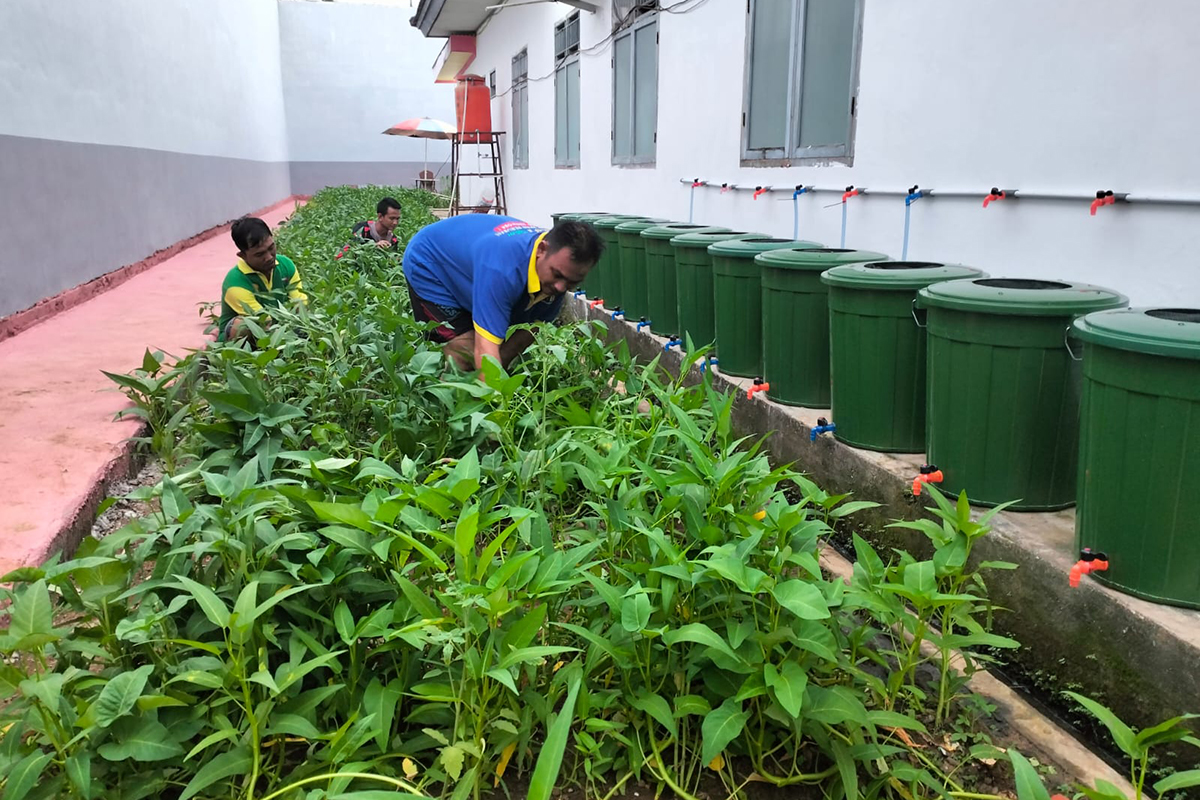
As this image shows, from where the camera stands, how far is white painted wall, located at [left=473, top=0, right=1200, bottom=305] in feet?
8.89

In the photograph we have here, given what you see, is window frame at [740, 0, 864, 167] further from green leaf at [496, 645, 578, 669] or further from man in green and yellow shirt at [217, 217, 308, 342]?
green leaf at [496, 645, 578, 669]

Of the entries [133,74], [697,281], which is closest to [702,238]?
[697,281]

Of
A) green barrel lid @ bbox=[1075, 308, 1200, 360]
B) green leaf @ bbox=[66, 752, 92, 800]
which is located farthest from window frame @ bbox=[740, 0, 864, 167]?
green leaf @ bbox=[66, 752, 92, 800]

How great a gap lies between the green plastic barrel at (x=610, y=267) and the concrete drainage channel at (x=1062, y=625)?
11.5ft

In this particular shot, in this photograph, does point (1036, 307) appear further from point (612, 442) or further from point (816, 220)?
point (816, 220)

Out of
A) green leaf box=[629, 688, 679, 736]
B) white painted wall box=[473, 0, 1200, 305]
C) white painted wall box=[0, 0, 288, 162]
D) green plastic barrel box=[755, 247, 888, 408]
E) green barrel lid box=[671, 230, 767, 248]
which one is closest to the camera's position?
green leaf box=[629, 688, 679, 736]

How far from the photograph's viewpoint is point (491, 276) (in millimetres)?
3492

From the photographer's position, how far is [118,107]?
8.91 m

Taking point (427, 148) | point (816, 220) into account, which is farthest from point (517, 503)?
point (427, 148)

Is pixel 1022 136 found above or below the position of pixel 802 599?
above

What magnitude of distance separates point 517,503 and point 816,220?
3.05 meters

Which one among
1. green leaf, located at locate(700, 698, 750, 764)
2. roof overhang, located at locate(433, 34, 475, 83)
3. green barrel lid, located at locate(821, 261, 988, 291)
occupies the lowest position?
green leaf, located at locate(700, 698, 750, 764)

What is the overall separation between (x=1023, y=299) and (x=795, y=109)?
2.76 metres

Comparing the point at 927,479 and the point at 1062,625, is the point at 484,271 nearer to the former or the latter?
the point at 927,479
